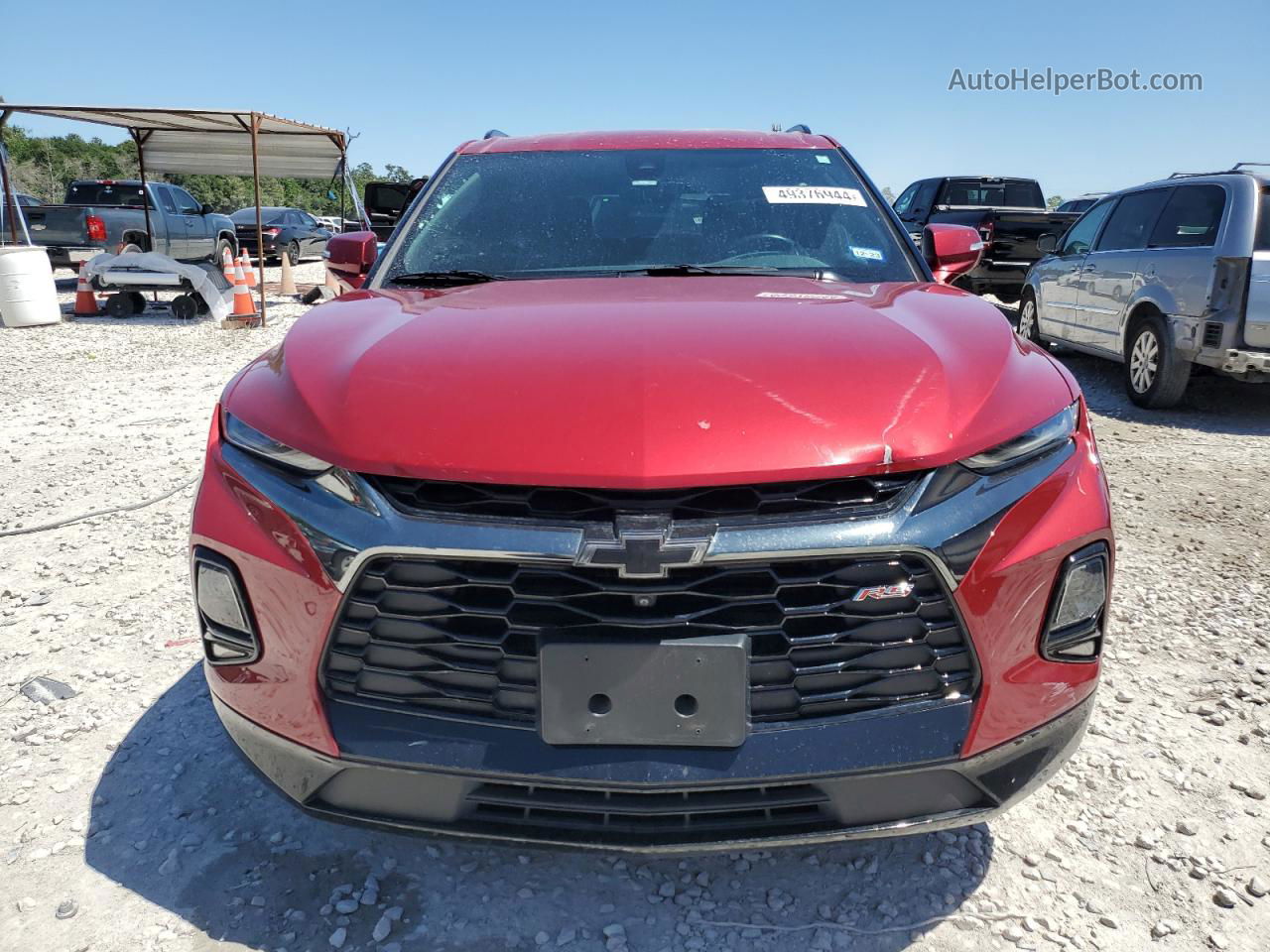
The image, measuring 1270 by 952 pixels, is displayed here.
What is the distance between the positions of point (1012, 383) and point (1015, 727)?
0.64m

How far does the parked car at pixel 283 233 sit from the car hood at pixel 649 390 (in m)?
19.8

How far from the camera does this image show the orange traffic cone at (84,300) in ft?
39.5

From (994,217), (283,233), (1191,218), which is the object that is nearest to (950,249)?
(1191,218)

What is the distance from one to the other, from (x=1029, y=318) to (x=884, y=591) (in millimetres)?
8657

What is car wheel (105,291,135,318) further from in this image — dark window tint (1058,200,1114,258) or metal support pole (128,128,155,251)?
dark window tint (1058,200,1114,258)

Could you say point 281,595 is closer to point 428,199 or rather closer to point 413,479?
point 413,479

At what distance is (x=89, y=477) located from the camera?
4906mm

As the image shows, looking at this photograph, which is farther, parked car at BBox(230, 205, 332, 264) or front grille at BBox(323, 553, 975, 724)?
parked car at BBox(230, 205, 332, 264)

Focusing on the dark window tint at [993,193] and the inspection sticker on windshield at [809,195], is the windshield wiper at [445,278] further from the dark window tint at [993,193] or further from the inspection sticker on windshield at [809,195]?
the dark window tint at [993,193]

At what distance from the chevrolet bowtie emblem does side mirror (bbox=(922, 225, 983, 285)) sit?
77.8 inches

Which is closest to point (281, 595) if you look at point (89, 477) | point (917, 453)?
point (917, 453)

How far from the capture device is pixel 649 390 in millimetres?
1570

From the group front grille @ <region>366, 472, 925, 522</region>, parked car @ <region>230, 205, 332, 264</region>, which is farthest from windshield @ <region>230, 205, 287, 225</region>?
front grille @ <region>366, 472, 925, 522</region>

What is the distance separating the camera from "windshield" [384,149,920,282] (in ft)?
8.46
